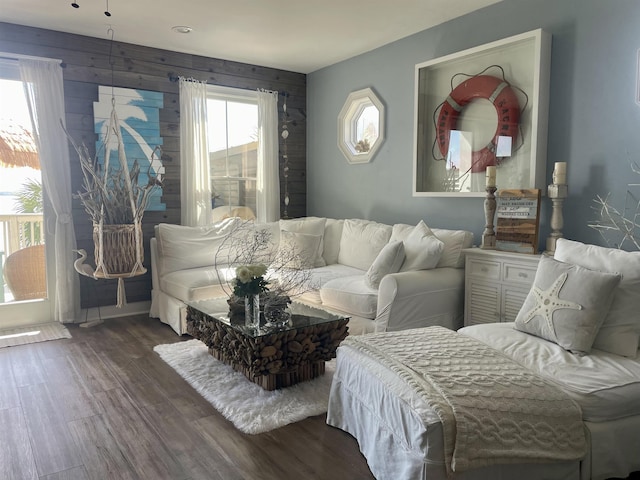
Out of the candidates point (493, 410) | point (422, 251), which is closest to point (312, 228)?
point (422, 251)

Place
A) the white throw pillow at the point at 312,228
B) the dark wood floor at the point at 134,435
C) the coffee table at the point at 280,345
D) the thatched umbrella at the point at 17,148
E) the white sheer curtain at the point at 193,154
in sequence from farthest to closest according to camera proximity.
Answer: the white sheer curtain at the point at 193,154 → the white throw pillow at the point at 312,228 → the thatched umbrella at the point at 17,148 → the coffee table at the point at 280,345 → the dark wood floor at the point at 134,435

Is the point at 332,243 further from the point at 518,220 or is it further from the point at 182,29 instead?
the point at 182,29

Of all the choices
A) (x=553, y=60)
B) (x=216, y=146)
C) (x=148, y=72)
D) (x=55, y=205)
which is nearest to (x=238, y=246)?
(x=216, y=146)

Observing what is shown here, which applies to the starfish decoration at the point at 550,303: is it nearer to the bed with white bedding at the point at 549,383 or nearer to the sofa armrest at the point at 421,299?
the bed with white bedding at the point at 549,383

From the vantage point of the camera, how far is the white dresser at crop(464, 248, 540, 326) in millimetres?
3107

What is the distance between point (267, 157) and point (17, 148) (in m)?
2.43

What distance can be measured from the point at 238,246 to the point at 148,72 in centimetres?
194

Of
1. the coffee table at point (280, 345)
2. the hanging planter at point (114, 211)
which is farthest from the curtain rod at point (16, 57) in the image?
the coffee table at point (280, 345)

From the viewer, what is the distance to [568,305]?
2.28m

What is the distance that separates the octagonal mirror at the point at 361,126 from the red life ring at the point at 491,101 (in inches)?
31.9

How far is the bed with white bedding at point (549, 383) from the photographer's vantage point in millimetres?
1766

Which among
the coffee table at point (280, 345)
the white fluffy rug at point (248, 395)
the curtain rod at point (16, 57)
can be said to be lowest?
the white fluffy rug at point (248, 395)

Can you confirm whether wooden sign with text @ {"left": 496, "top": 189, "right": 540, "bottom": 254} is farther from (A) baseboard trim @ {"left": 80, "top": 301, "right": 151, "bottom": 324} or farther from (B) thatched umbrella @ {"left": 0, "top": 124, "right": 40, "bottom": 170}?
(B) thatched umbrella @ {"left": 0, "top": 124, "right": 40, "bottom": 170}

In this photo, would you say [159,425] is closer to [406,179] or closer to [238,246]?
[238,246]
